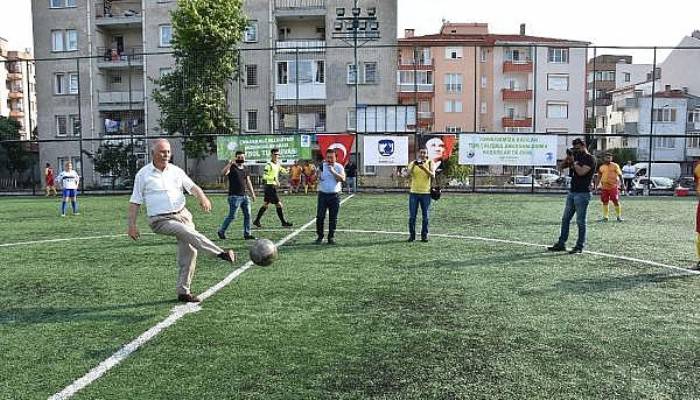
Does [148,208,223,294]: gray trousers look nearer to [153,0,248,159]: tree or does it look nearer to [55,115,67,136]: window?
[153,0,248,159]: tree

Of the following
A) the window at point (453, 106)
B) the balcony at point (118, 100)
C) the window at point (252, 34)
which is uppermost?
the window at point (252, 34)

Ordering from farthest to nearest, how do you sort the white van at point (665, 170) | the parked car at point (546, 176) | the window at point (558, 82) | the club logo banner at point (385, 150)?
the window at point (558, 82) → the white van at point (665, 170) → the parked car at point (546, 176) → the club logo banner at point (385, 150)

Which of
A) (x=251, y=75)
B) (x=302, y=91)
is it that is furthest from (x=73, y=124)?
(x=302, y=91)

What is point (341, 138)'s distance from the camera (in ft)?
92.4

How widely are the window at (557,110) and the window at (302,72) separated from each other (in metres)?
25.5

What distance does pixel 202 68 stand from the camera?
3697cm

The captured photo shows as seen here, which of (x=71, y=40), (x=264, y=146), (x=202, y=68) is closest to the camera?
(x=264, y=146)

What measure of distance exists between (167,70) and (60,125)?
10.0m

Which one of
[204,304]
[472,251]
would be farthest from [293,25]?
[204,304]

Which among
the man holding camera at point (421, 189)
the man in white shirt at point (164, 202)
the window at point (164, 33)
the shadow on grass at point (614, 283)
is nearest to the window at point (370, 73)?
the window at point (164, 33)

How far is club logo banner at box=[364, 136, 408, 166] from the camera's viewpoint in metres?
28.0

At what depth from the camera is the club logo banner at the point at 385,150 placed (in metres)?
28.0

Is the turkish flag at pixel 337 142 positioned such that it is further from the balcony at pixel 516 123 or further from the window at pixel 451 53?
the window at pixel 451 53

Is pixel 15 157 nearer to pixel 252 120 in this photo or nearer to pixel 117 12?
pixel 117 12
